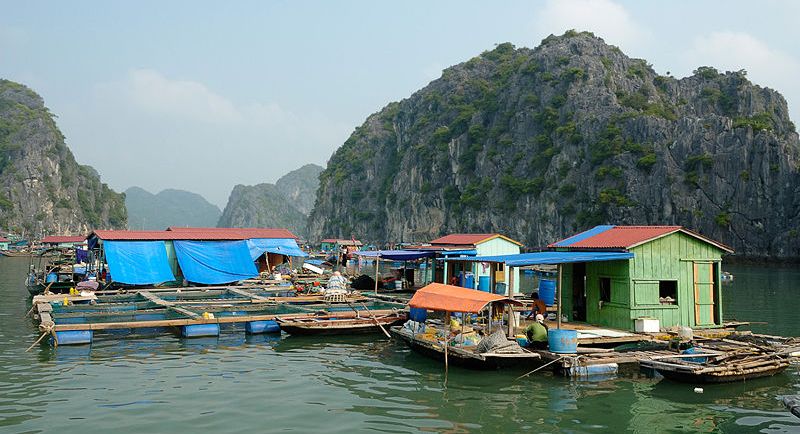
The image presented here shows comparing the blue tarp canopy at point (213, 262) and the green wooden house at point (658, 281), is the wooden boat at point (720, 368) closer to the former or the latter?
the green wooden house at point (658, 281)

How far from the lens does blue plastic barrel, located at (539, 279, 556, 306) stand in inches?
1031

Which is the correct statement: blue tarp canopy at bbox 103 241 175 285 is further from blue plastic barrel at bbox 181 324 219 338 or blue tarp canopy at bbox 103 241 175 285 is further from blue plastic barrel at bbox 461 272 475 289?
blue plastic barrel at bbox 461 272 475 289

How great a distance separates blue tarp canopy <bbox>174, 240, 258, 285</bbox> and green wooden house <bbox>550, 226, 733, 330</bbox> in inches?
845

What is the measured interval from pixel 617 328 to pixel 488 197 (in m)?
106

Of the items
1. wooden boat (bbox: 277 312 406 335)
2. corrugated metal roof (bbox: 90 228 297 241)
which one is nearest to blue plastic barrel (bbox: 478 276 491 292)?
wooden boat (bbox: 277 312 406 335)

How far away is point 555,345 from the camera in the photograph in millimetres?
16500

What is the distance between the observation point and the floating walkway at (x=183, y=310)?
21.0 meters

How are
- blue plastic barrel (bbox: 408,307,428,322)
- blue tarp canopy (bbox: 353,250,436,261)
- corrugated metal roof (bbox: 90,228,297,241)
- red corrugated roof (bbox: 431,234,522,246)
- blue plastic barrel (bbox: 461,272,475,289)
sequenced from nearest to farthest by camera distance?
blue plastic barrel (bbox: 408,307,428,322), blue plastic barrel (bbox: 461,272,475,289), blue tarp canopy (bbox: 353,250,436,261), red corrugated roof (bbox: 431,234,522,246), corrugated metal roof (bbox: 90,228,297,241)

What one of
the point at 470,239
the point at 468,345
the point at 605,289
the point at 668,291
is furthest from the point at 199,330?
the point at 470,239

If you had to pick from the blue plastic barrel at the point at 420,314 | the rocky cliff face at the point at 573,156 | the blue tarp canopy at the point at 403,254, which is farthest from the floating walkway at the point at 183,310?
the rocky cliff face at the point at 573,156

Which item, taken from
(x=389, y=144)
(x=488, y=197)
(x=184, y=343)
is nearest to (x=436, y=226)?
(x=488, y=197)

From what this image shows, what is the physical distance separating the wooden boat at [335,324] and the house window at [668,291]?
370 inches

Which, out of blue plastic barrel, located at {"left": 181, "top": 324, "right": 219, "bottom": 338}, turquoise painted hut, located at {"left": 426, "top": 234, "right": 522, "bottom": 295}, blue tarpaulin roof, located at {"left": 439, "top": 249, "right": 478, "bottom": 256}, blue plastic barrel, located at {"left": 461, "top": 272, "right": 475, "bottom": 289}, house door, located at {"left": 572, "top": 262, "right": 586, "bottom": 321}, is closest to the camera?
blue plastic barrel, located at {"left": 181, "top": 324, "right": 219, "bottom": 338}

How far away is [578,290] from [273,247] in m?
27.1
